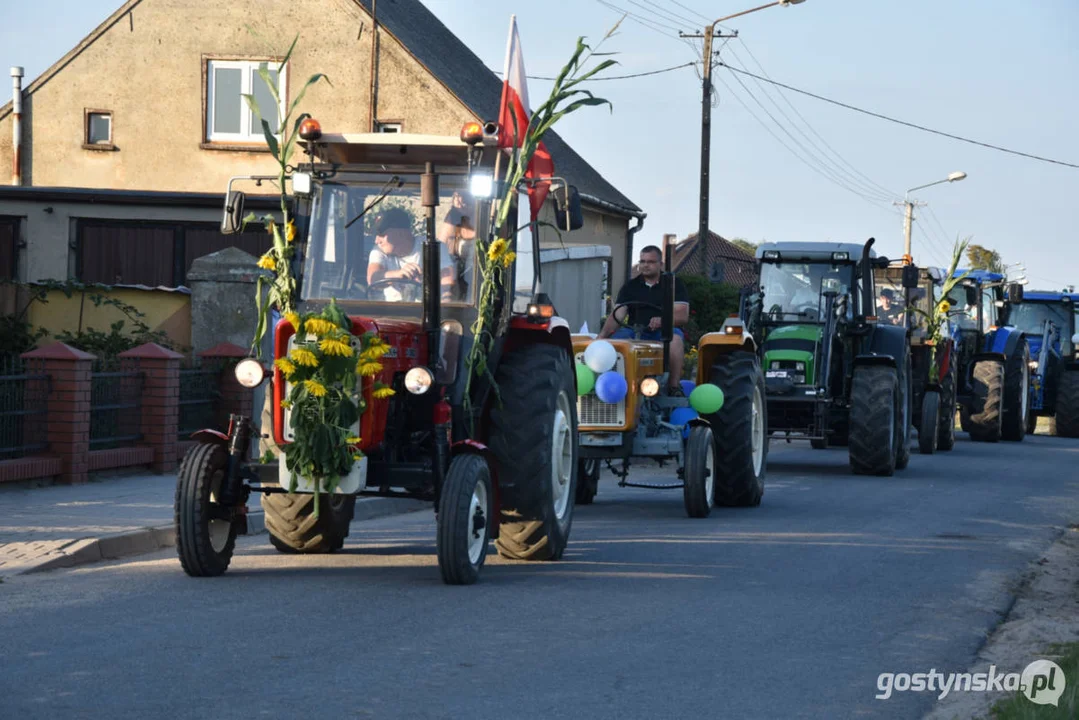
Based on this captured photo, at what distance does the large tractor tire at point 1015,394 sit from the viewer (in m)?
26.5

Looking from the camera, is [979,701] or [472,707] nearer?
[472,707]

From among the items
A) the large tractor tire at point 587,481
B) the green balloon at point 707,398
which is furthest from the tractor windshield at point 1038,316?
the green balloon at point 707,398

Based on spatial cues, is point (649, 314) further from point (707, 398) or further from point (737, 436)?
point (737, 436)

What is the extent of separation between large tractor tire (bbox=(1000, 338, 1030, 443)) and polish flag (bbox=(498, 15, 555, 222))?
16.7 m

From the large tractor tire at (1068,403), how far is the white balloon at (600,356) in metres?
18.9

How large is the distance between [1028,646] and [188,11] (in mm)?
26830

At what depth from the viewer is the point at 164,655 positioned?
261 inches

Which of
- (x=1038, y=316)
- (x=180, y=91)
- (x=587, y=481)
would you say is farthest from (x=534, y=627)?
(x=1038, y=316)

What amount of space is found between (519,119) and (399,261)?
93.3 inches

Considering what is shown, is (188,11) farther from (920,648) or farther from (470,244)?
(920,648)

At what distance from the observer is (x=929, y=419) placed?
73.2ft

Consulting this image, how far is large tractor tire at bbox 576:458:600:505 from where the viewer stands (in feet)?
45.8

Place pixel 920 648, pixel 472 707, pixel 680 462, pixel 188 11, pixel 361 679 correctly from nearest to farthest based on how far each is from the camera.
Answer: pixel 472 707
pixel 361 679
pixel 920 648
pixel 680 462
pixel 188 11

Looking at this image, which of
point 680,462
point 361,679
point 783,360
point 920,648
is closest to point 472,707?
point 361,679
